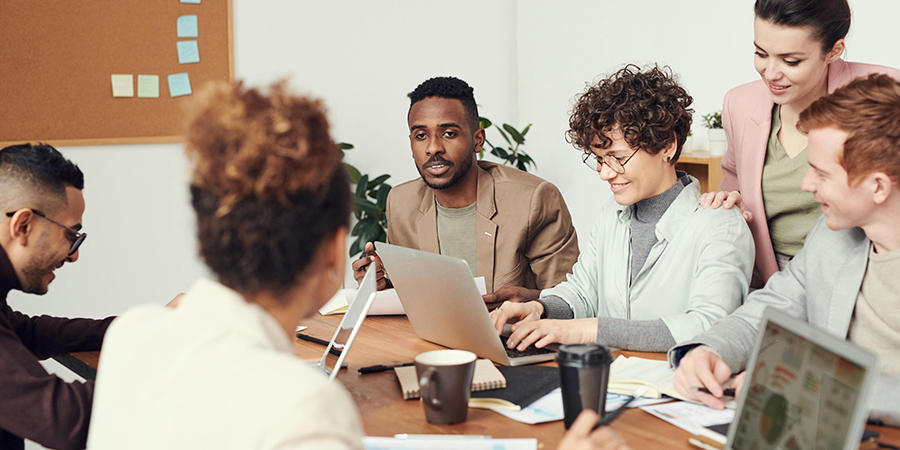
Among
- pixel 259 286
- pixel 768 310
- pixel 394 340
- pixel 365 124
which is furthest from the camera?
pixel 365 124

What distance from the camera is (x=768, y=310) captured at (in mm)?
973

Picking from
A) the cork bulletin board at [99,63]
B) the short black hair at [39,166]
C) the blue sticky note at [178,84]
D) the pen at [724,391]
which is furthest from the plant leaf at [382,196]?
the pen at [724,391]

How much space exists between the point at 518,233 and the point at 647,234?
612mm

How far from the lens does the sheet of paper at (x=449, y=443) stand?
1.08 meters

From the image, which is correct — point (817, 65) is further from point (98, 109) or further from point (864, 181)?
point (98, 109)

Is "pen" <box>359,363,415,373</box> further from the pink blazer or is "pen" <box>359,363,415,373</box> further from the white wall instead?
the white wall

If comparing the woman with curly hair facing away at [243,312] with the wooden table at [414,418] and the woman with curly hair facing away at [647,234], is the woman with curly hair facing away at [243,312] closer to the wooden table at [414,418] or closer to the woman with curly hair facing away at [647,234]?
the wooden table at [414,418]

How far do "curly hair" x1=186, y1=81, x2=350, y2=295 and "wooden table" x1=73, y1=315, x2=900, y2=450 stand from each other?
1.58ft

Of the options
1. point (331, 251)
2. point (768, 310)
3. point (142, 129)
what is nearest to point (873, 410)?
point (768, 310)

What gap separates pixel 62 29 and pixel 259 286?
10.3 feet

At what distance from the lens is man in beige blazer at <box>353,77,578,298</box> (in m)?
2.45

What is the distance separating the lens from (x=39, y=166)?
1.61 meters

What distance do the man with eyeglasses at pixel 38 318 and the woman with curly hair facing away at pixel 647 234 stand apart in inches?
34.8

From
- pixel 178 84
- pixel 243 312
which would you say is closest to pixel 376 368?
pixel 243 312
